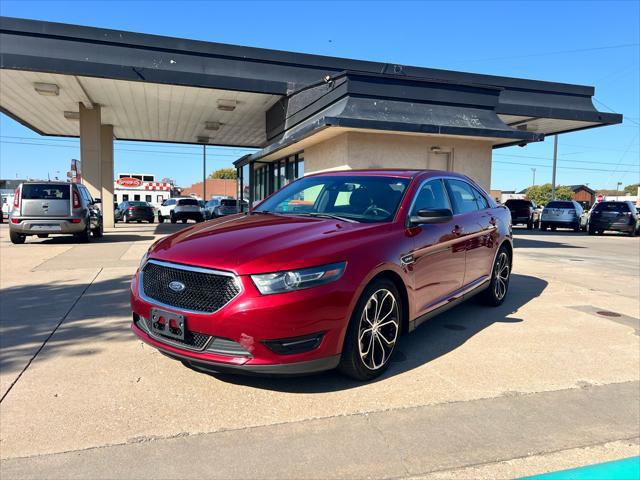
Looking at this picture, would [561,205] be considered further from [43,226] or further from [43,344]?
[43,344]

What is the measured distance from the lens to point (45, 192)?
12.8 meters

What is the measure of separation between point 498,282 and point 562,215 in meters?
20.7

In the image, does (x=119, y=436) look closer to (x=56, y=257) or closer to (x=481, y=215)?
(x=481, y=215)

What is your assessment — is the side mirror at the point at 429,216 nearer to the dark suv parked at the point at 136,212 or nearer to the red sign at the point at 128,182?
the dark suv parked at the point at 136,212

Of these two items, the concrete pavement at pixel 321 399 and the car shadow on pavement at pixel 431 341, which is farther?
the car shadow on pavement at pixel 431 341

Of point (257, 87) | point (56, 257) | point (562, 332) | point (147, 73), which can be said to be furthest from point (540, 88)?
point (56, 257)

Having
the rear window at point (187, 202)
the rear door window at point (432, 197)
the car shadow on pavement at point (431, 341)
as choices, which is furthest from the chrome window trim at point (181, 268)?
the rear window at point (187, 202)

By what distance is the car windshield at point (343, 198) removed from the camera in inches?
166

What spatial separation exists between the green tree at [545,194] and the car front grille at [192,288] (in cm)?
9519

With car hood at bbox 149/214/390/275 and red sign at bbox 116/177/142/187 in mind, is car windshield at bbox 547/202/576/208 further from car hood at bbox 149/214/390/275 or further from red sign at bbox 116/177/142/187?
red sign at bbox 116/177/142/187

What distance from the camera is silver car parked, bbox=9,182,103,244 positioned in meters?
12.4

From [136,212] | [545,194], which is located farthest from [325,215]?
[545,194]

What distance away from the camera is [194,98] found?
16438 mm

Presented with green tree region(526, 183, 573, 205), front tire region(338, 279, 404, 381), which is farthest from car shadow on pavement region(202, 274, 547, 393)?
green tree region(526, 183, 573, 205)
